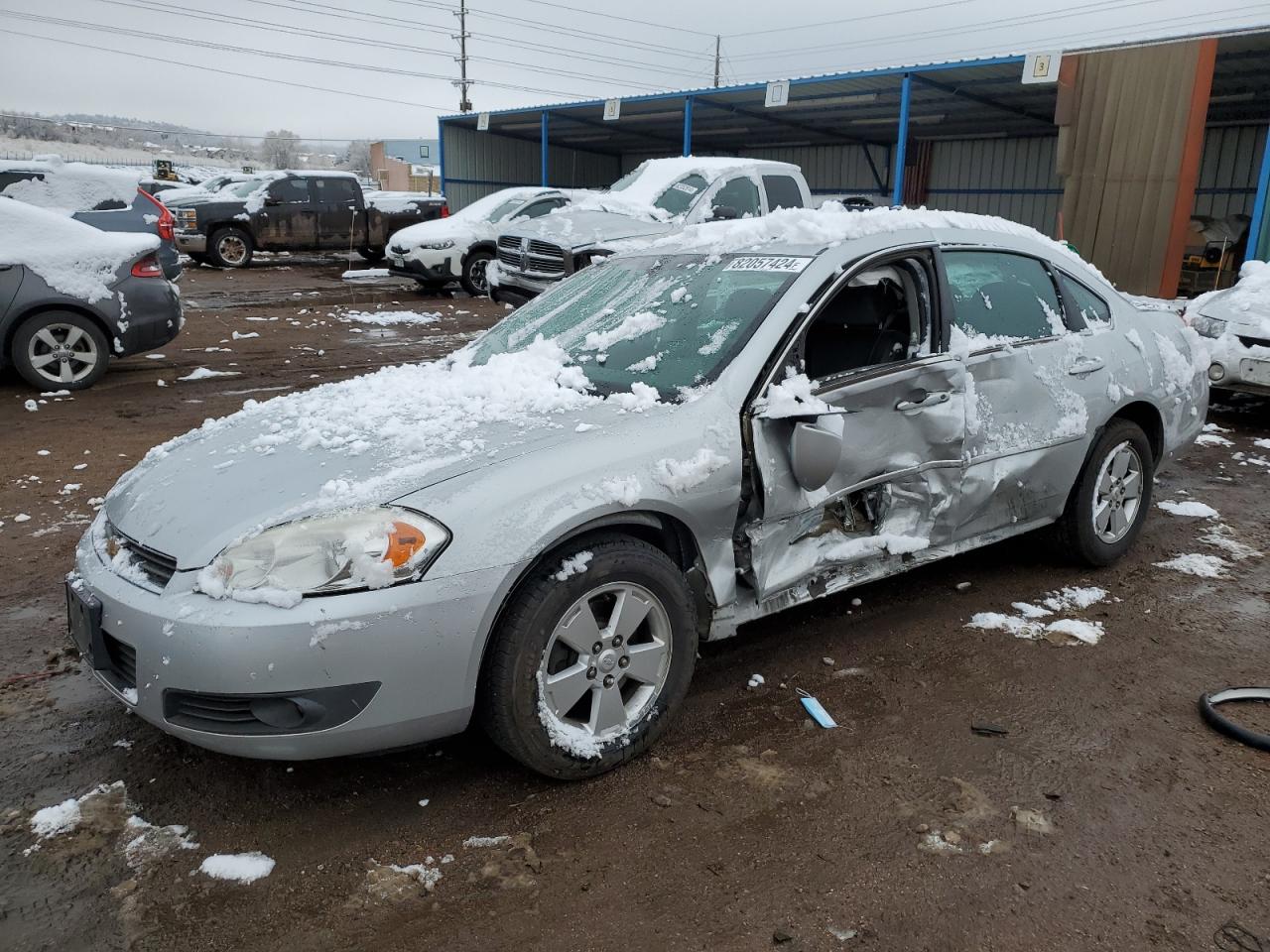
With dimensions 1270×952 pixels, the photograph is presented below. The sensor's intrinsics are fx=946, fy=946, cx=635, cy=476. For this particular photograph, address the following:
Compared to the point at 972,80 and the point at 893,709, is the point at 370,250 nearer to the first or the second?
the point at 972,80

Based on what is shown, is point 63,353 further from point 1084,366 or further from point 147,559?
point 1084,366

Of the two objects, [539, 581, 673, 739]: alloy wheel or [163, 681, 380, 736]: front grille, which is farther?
[539, 581, 673, 739]: alloy wheel

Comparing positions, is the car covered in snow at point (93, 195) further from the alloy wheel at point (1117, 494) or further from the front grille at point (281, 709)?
the alloy wheel at point (1117, 494)

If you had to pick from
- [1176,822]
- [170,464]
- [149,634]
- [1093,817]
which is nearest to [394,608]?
[149,634]

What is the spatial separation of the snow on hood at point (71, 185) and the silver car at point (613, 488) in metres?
8.19

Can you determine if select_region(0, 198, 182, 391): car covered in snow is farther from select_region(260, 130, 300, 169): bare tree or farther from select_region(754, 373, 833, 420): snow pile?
select_region(260, 130, 300, 169): bare tree

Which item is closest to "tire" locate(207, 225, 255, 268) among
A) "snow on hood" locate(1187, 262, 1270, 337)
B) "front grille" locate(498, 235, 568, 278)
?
"front grille" locate(498, 235, 568, 278)

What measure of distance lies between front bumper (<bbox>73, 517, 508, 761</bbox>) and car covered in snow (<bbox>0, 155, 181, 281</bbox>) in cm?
835

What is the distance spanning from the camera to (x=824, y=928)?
2.24m

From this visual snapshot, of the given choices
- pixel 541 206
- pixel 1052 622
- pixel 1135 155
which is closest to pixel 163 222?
pixel 541 206

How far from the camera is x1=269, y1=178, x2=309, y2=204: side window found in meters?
Answer: 19.7

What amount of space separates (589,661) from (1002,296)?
8.20 feet

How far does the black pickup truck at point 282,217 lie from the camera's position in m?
19.3

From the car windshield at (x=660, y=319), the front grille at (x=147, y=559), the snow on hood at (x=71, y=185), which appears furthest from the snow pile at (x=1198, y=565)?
the snow on hood at (x=71, y=185)
